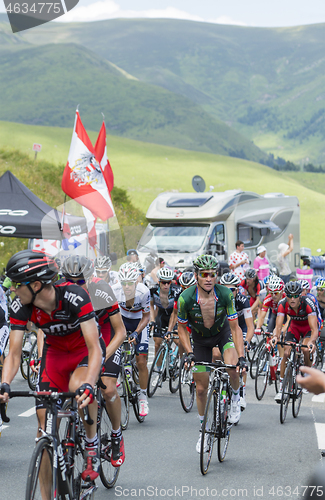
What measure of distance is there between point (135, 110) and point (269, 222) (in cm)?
17966

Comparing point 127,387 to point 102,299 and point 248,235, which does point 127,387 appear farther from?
point 248,235

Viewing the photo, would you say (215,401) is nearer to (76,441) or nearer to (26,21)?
(76,441)

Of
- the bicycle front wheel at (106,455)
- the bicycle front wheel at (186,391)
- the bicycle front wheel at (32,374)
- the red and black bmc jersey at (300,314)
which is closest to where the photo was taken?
the bicycle front wheel at (106,455)

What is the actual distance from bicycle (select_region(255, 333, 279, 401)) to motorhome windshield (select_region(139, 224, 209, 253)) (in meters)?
8.73

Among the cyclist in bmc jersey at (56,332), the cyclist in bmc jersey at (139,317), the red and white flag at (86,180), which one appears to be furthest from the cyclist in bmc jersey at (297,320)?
the red and white flag at (86,180)

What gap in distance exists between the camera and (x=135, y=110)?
197 m

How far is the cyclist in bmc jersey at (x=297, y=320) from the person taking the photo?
29.8 ft

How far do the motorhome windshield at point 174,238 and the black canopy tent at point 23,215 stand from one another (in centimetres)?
606

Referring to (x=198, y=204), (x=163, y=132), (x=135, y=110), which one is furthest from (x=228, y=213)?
(x=135, y=110)

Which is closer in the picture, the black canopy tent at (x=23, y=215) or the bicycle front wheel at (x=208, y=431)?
the bicycle front wheel at (x=208, y=431)

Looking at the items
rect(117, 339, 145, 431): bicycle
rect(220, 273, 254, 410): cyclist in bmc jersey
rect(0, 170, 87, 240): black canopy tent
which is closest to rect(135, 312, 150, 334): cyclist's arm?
rect(117, 339, 145, 431): bicycle

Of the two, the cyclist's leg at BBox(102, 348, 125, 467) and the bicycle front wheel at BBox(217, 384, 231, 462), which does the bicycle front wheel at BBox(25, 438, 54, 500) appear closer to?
the cyclist's leg at BBox(102, 348, 125, 467)

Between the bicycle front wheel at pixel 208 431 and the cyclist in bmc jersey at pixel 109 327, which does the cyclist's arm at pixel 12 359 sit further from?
the bicycle front wheel at pixel 208 431

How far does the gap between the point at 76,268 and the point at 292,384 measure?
400cm
